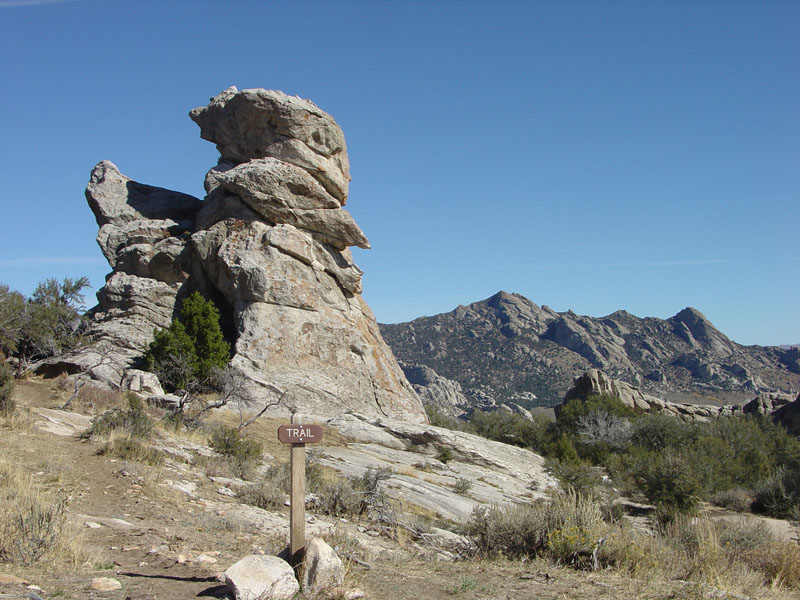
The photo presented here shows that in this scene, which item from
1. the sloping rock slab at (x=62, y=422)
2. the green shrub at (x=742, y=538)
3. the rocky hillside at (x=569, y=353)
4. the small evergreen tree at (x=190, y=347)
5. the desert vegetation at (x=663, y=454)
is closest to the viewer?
the green shrub at (x=742, y=538)

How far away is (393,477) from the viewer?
1545 cm

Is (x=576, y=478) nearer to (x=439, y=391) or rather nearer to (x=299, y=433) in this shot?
(x=299, y=433)

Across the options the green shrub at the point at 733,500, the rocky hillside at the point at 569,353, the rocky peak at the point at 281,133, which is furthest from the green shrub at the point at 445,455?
the rocky hillside at the point at 569,353

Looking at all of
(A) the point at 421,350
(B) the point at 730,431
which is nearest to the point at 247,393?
(B) the point at 730,431

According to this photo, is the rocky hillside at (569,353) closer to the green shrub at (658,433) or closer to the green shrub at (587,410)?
the green shrub at (587,410)

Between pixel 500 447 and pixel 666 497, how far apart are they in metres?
8.60

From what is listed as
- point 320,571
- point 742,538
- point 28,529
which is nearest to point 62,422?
point 28,529

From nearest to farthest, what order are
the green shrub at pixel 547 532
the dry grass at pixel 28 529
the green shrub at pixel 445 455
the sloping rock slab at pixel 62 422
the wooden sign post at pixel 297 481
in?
the dry grass at pixel 28 529, the wooden sign post at pixel 297 481, the green shrub at pixel 547 532, the sloping rock slab at pixel 62 422, the green shrub at pixel 445 455

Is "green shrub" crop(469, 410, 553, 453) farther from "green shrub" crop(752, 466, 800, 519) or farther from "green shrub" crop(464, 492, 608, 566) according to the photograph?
"green shrub" crop(464, 492, 608, 566)

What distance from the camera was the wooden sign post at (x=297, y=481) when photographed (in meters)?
6.24

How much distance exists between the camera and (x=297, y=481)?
6.49 m

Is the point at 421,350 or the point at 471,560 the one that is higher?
the point at 421,350

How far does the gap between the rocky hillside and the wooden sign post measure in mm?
64888

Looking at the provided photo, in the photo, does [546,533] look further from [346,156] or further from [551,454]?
[346,156]
